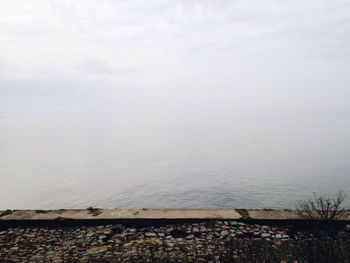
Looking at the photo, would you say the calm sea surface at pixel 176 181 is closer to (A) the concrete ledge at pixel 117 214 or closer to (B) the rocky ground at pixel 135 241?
(A) the concrete ledge at pixel 117 214

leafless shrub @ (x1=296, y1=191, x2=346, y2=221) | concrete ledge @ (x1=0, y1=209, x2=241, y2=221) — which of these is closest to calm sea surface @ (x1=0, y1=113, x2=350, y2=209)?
concrete ledge @ (x1=0, y1=209, x2=241, y2=221)

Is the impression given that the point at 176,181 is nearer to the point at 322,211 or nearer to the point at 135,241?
the point at 135,241

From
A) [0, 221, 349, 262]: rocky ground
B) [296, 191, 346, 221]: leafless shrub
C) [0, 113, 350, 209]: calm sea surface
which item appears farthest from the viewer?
[0, 113, 350, 209]: calm sea surface

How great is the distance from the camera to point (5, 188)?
1578 inches

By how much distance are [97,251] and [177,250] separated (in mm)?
1449

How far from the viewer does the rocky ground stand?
5.29 m

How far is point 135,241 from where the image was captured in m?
6.07

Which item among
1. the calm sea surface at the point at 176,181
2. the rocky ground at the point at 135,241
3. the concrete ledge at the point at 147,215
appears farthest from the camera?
the calm sea surface at the point at 176,181

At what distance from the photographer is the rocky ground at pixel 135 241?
529 centimetres

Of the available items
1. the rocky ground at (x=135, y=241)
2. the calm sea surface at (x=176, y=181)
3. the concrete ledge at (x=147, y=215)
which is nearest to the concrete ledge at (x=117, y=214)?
the concrete ledge at (x=147, y=215)

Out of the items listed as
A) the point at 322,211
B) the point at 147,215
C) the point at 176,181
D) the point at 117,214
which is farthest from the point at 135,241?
the point at 176,181

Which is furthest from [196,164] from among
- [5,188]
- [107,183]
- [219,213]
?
[219,213]

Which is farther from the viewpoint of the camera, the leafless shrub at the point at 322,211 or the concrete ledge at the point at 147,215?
the concrete ledge at the point at 147,215

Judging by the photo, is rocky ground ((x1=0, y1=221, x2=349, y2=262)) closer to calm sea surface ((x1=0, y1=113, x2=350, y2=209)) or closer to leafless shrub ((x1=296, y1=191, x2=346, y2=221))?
leafless shrub ((x1=296, y1=191, x2=346, y2=221))
